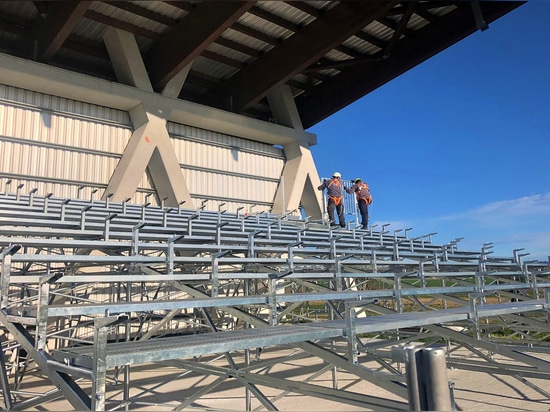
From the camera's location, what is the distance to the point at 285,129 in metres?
14.5

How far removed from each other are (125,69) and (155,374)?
734 centimetres

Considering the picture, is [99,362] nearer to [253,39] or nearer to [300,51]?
[300,51]

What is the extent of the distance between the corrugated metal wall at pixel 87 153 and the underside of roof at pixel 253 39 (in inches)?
46.5

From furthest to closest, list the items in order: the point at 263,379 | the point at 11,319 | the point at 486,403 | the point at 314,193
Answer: the point at 314,193, the point at 486,403, the point at 263,379, the point at 11,319

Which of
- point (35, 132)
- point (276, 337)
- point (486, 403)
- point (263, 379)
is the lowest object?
point (486, 403)

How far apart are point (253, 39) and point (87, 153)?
17.6 ft

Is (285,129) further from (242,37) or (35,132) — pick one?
(35,132)

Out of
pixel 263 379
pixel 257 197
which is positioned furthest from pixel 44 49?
pixel 263 379

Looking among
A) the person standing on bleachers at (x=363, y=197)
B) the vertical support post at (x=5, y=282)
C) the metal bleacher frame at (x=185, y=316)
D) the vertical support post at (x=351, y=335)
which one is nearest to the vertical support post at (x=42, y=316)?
the metal bleacher frame at (x=185, y=316)

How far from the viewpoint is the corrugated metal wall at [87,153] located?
971 cm

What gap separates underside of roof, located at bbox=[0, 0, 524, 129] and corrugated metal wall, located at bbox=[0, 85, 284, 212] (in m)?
1.18

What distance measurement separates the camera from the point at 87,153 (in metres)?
10.8

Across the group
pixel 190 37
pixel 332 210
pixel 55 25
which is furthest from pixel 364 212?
pixel 55 25

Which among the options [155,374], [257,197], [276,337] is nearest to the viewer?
[276,337]
